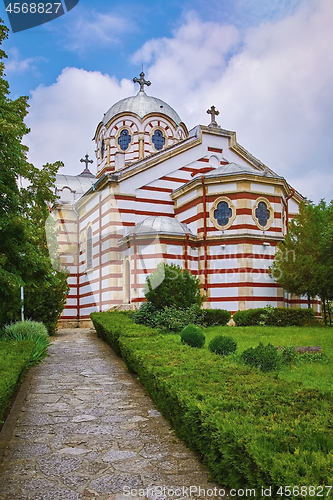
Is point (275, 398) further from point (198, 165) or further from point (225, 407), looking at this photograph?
point (198, 165)

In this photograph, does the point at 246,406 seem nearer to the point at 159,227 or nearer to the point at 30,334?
the point at 30,334

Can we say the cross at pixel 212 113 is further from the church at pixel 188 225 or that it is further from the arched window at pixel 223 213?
the arched window at pixel 223 213

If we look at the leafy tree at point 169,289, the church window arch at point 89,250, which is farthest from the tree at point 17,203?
the church window arch at point 89,250

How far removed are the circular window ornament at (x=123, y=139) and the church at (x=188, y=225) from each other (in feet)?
2.48

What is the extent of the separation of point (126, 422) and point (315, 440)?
9.71 feet

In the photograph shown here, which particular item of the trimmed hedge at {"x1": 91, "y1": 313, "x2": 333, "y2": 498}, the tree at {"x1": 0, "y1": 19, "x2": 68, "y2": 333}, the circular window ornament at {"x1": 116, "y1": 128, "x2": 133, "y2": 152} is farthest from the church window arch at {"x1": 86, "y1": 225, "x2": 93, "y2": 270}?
the trimmed hedge at {"x1": 91, "y1": 313, "x2": 333, "y2": 498}

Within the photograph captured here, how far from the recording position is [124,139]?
26.0 metres

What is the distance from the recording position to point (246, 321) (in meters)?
16.2

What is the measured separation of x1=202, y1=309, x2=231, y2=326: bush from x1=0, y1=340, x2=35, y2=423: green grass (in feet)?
25.7

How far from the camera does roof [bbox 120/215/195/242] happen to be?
1823 cm

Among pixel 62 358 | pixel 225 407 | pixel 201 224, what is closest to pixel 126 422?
pixel 225 407

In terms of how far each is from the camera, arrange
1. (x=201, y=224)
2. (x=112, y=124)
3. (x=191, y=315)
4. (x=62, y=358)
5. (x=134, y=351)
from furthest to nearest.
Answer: (x=112, y=124), (x=201, y=224), (x=191, y=315), (x=62, y=358), (x=134, y=351)

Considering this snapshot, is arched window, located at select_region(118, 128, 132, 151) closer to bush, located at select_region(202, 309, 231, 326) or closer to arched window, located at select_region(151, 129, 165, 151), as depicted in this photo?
arched window, located at select_region(151, 129, 165, 151)

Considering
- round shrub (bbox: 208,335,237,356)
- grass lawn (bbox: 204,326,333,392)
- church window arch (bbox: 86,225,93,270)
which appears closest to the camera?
grass lawn (bbox: 204,326,333,392)
